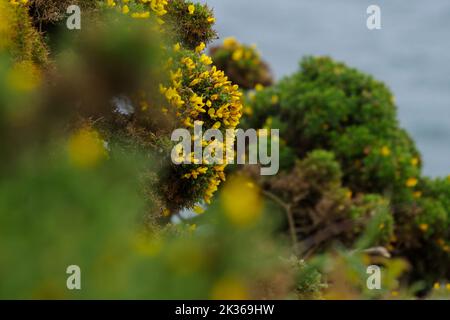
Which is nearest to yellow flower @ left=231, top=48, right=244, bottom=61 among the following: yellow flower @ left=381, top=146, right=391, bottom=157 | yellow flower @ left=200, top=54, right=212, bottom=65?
yellow flower @ left=381, top=146, right=391, bottom=157

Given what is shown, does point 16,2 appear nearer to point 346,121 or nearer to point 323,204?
point 323,204

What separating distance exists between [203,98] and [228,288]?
374 cm

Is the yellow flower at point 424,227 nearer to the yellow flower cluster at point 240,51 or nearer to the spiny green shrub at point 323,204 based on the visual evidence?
the spiny green shrub at point 323,204

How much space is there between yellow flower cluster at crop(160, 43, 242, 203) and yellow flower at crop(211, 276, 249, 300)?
341 cm

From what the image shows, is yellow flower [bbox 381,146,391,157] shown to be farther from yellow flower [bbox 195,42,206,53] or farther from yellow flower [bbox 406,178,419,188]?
yellow flower [bbox 195,42,206,53]

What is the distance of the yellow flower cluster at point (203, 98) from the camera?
18.6 ft

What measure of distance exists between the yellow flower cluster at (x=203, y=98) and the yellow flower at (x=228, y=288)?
11.2ft

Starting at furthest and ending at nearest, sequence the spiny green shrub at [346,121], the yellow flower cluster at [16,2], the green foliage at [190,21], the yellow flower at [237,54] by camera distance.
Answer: the yellow flower at [237,54]
the spiny green shrub at [346,121]
the green foliage at [190,21]
the yellow flower cluster at [16,2]

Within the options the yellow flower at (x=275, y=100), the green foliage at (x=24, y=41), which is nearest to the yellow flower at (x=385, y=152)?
the yellow flower at (x=275, y=100)

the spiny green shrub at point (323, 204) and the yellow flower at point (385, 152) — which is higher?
the yellow flower at point (385, 152)

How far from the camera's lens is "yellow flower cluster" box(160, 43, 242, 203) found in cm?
567
